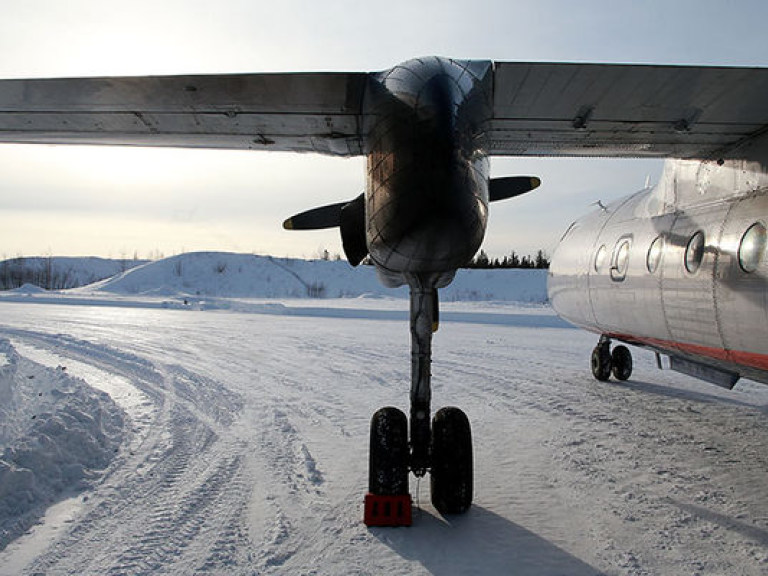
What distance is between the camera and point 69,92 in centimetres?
310

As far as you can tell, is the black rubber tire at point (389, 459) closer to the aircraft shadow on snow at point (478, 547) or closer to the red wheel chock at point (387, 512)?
the red wheel chock at point (387, 512)

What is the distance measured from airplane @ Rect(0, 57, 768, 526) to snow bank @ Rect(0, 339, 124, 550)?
2345mm

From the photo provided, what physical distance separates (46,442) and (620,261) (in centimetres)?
604

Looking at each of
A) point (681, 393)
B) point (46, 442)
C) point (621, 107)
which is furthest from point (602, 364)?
point (46, 442)

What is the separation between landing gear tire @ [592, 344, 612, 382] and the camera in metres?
8.62

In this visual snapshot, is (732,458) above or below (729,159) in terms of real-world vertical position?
below

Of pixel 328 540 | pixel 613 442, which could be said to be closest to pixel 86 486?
pixel 328 540

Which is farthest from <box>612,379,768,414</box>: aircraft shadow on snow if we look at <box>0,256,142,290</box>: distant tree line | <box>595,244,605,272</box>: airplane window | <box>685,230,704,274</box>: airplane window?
<box>0,256,142,290</box>: distant tree line

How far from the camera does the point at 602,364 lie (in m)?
A: 8.62

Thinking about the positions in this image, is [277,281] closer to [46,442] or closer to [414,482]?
[46,442]

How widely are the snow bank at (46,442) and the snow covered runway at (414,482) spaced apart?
0.20 m

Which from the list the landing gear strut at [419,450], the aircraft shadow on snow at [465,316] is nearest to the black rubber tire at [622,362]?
the landing gear strut at [419,450]

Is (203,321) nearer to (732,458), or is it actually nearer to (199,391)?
(199,391)

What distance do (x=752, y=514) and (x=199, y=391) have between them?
21.1ft
